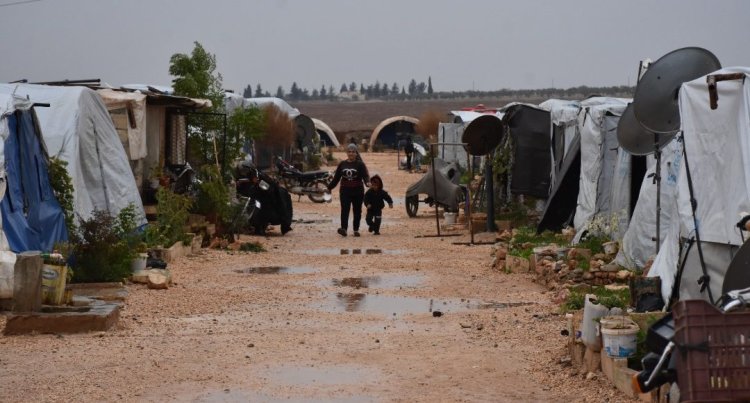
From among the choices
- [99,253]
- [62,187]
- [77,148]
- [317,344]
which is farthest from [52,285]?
[77,148]

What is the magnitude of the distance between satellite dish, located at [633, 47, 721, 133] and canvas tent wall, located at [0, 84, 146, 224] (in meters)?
6.88

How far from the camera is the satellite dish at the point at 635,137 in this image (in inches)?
474

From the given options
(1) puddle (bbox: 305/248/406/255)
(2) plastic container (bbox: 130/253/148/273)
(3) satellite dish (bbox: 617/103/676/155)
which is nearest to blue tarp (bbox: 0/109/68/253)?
(2) plastic container (bbox: 130/253/148/273)

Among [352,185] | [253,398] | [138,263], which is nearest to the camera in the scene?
[253,398]

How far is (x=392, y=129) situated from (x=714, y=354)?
69339mm

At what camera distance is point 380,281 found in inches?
570

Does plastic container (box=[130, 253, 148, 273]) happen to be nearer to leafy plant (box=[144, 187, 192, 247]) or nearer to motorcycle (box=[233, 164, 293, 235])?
leafy plant (box=[144, 187, 192, 247])

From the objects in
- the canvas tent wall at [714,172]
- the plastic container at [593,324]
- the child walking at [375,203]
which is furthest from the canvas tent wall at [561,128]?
the plastic container at [593,324]

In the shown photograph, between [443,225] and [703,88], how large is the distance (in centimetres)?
1427

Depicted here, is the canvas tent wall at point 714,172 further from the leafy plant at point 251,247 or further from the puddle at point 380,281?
the leafy plant at point 251,247

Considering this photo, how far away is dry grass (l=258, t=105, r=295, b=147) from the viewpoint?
131 feet

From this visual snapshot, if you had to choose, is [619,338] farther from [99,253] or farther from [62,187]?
[62,187]

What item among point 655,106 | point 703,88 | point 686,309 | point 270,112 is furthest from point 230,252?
point 270,112

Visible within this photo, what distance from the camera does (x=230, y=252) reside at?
18.0 meters
